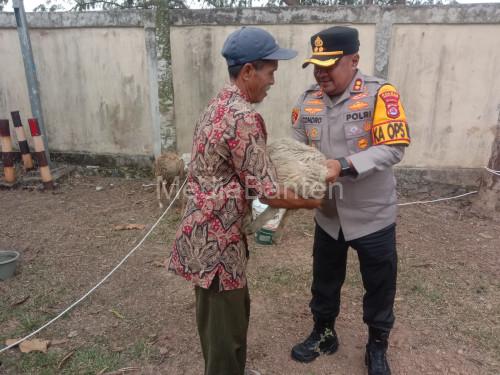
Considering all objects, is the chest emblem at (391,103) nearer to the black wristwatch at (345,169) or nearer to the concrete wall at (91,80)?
the black wristwatch at (345,169)

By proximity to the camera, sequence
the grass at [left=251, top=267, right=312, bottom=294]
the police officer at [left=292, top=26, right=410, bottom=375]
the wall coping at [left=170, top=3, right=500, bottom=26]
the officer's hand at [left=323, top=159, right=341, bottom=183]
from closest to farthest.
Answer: the officer's hand at [left=323, top=159, right=341, bottom=183] < the police officer at [left=292, top=26, right=410, bottom=375] < the grass at [left=251, top=267, right=312, bottom=294] < the wall coping at [left=170, top=3, right=500, bottom=26]

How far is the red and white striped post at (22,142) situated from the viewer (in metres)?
6.67

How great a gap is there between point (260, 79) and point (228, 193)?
1.90 ft

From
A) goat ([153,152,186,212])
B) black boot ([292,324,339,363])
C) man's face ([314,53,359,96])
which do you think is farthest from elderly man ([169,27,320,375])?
goat ([153,152,186,212])

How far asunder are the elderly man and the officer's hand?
172 mm

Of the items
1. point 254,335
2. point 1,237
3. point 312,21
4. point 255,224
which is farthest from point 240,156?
point 312,21

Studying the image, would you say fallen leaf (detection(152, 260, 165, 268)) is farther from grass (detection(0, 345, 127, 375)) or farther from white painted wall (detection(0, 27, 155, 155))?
white painted wall (detection(0, 27, 155, 155))

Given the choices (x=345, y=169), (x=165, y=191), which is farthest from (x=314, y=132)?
(x=165, y=191)

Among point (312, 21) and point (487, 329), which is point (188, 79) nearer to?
point (312, 21)

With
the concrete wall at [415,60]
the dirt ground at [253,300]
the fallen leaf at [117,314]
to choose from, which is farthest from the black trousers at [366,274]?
the concrete wall at [415,60]

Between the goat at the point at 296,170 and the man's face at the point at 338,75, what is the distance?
1.50ft

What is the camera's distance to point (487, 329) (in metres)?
3.25

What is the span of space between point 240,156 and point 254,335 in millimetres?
1928

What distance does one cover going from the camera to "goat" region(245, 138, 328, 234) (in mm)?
1924
